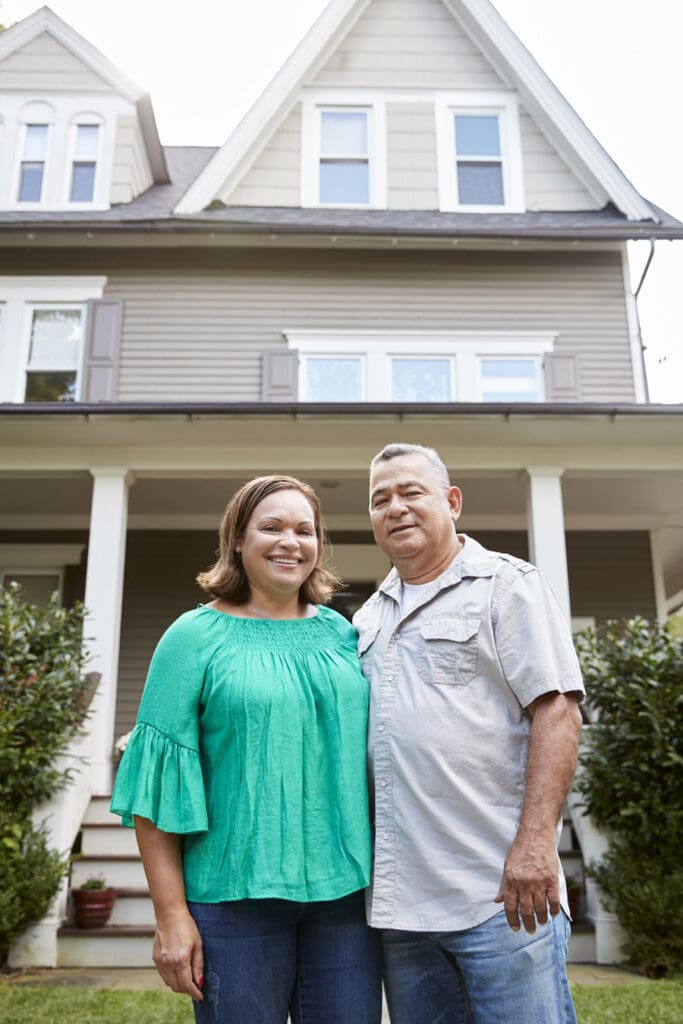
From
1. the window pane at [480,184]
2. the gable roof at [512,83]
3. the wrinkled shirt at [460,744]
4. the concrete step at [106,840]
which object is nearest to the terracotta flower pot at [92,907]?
the concrete step at [106,840]

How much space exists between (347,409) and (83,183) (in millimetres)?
5928

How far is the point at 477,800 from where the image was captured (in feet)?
6.30

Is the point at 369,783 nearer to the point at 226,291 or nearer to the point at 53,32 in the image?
the point at 226,291

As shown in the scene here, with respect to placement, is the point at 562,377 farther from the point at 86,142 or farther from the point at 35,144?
the point at 35,144

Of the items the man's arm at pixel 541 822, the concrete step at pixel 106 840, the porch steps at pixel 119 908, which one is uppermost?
the man's arm at pixel 541 822

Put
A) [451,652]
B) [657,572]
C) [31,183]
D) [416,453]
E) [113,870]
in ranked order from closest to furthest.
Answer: [451,652]
[416,453]
[113,870]
[657,572]
[31,183]

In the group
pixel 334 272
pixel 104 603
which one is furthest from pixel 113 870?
pixel 334 272

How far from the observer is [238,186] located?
10.1m

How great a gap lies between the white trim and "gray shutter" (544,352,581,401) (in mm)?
676

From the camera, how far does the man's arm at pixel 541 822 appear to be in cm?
180

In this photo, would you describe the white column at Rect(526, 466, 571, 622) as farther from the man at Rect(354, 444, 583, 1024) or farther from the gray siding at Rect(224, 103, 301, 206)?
the gray siding at Rect(224, 103, 301, 206)

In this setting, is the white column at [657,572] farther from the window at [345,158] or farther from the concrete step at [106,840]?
the concrete step at [106,840]

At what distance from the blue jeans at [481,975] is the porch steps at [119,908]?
11.2ft

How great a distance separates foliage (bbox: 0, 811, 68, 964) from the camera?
4.59 metres
